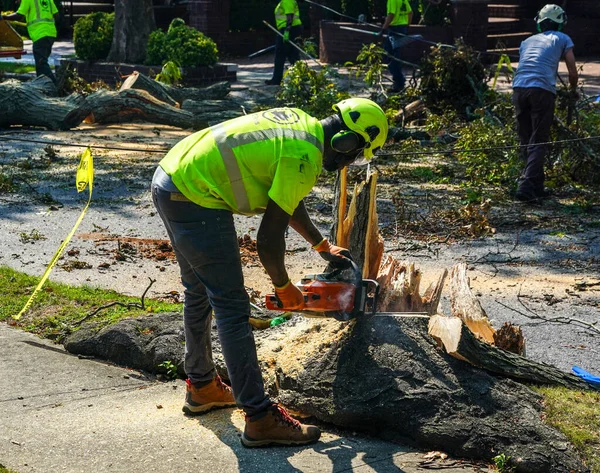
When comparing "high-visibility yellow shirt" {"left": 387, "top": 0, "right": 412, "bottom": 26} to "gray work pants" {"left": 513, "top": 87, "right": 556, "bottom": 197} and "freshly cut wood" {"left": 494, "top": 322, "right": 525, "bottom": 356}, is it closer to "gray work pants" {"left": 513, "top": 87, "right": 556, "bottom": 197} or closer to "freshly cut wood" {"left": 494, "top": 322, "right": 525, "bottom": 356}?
"gray work pants" {"left": 513, "top": 87, "right": 556, "bottom": 197}

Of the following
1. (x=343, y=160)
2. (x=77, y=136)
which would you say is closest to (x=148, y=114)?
(x=77, y=136)

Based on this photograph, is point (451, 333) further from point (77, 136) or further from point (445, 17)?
point (445, 17)

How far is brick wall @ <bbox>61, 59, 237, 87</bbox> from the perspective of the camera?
17625mm

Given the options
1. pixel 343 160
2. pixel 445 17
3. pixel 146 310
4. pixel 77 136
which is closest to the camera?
pixel 343 160

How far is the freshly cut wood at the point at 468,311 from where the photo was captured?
513 centimetres

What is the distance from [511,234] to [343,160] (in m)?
4.60

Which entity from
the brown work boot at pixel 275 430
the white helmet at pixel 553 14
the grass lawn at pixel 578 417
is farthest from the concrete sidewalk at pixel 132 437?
the white helmet at pixel 553 14

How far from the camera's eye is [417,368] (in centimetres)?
434

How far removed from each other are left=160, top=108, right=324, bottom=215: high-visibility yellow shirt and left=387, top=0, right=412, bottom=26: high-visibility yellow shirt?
13425 millimetres

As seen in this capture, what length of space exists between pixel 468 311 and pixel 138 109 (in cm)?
983

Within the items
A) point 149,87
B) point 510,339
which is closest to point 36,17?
point 149,87

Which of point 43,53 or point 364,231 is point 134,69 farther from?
point 364,231

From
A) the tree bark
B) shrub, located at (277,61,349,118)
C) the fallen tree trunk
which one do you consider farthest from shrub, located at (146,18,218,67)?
shrub, located at (277,61,349,118)

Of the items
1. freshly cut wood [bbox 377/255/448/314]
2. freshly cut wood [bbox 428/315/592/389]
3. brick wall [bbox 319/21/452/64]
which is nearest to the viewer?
freshly cut wood [bbox 428/315/592/389]
